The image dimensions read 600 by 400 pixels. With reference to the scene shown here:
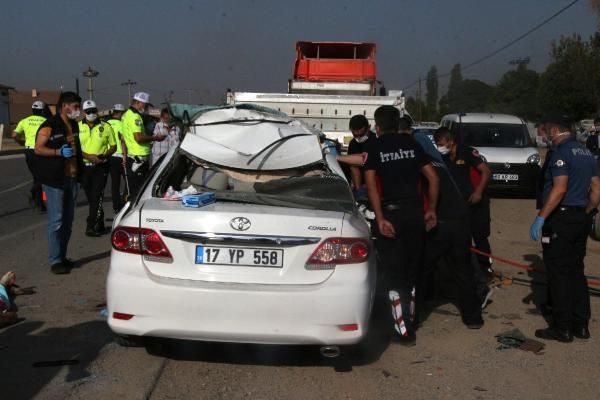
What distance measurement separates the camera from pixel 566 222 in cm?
531

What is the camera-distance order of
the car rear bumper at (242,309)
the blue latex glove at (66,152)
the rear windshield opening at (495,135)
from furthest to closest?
the rear windshield opening at (495,135), the blue latex glove at (66,152), the car rear bumper at (242,309)

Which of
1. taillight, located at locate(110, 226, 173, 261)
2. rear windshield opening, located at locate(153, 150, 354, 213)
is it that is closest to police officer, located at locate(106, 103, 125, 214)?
rear windshield opening, located at locate(153, 150, 354, 213)

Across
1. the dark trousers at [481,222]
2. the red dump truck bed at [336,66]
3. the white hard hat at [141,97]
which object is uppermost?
the red dump truck bed at [336,66]

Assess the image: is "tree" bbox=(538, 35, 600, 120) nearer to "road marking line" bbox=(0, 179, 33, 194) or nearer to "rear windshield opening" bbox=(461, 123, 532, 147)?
"rear windshield opening" bbox=(461, 123, 532, 147)

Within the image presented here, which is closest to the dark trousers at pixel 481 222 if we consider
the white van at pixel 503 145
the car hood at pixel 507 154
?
the white van at pixel 503 145

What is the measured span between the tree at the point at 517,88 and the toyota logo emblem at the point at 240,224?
2594 inches

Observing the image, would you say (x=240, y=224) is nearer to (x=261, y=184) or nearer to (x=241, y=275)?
(x=241, y=275)

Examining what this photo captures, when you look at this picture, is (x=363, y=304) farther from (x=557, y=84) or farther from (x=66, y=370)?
(x=557, y=84)

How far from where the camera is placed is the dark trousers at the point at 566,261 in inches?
210

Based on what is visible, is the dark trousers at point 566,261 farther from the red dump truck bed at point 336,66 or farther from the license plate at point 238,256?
the red dump truck bed at point 336,66

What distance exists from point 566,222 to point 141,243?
10.4 feet

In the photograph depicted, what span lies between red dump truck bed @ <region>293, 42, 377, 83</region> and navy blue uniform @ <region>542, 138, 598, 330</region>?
36.4 feet

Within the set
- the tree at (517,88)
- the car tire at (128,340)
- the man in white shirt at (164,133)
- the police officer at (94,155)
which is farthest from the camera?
the tree at (517,88)

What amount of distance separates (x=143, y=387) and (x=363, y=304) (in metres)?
1.47
